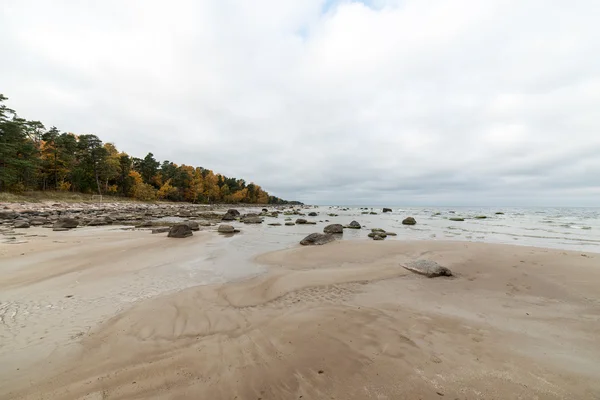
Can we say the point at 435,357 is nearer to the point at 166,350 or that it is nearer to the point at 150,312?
the point at 166,350

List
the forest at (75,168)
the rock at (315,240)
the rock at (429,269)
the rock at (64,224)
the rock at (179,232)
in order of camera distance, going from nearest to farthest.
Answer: the rock at (429,269), the rock at (315,240), the rock at (179,232), the rock at (64,224), the forest at (75,168)

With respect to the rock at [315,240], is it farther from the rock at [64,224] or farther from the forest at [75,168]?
the forest at [75,168]

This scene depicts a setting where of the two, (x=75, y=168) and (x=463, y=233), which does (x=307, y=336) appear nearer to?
(x=463, y=233)

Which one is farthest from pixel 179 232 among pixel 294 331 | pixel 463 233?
pixel 463 233

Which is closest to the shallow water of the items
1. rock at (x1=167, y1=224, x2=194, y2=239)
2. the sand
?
rock at (x1=167, y1=224, x2=194, y2=239)

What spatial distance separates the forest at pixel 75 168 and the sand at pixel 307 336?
1987 inches

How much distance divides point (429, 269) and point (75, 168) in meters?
74.5

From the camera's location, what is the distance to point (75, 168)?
5544 centimetres

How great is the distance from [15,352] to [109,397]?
8.50 ft

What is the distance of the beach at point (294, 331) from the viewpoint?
3242 mm

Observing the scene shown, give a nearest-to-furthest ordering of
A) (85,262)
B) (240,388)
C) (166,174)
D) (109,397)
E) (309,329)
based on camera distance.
A: (109,397), (240,388), (309,329), (85,262), (166,174)

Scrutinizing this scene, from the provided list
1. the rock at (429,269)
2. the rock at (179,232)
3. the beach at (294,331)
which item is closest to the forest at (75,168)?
the rock at (179,232)

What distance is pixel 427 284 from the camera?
25.6 ft

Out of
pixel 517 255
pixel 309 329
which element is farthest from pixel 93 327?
pixel 517 255
